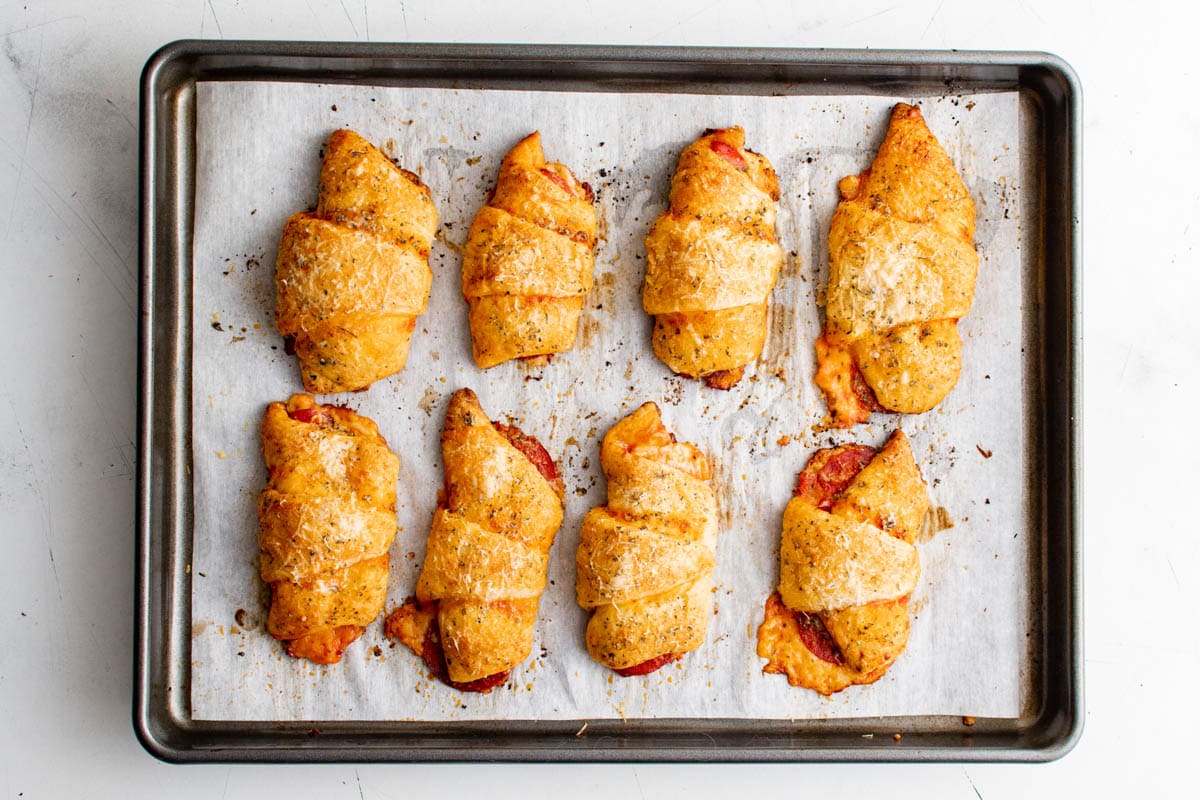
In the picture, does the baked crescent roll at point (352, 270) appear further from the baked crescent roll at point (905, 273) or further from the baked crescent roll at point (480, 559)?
the baked crescent roll at point (905, 273)

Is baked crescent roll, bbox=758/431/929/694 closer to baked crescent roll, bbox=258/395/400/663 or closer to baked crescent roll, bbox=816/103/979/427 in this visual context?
baked crescent roll, bbox=816/103/979/427

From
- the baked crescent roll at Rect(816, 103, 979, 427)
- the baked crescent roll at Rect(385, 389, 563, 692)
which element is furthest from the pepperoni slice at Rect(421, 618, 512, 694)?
the baked crescent roll at Rect(816, 103, 979, 427)

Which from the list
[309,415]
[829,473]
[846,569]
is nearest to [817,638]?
[846,569]

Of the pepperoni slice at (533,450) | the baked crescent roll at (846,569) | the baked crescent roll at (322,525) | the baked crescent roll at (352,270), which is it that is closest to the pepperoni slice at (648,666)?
the baked crescent roll at (846,569)

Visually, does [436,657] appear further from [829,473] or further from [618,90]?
[618,90]
